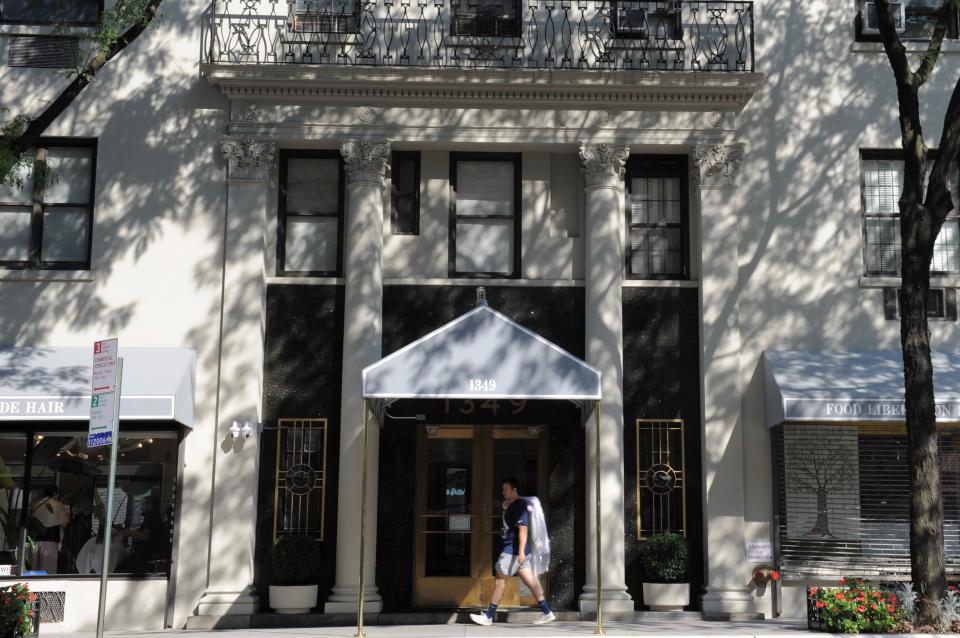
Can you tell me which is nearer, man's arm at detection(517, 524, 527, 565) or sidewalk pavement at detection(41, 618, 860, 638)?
sidewalk pavement at detection(41, 618, 860, 638)

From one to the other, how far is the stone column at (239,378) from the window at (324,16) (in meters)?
2.04

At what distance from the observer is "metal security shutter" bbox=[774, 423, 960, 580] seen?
54.4 ft

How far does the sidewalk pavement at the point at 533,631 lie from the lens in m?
14.0

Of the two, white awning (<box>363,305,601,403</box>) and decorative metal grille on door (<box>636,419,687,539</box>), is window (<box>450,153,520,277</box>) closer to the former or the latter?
white awning (<box>363,305,601,403</box>)

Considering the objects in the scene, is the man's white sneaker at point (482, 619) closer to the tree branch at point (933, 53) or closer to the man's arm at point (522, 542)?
the man's arm at point (522, 542)

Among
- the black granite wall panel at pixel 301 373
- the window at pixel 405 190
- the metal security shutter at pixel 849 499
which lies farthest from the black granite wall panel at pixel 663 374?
the black granite wall panel at pixel 301 373

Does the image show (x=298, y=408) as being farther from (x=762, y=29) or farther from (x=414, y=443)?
(x=762, y=29)

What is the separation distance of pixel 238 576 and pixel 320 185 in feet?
19.6

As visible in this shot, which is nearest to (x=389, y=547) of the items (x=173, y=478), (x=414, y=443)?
(x=414, y=443)

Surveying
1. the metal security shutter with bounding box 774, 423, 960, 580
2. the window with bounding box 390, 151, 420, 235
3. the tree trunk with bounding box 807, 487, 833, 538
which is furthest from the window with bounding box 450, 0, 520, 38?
the tree trunk with bounding box 807, 487, 833, 538

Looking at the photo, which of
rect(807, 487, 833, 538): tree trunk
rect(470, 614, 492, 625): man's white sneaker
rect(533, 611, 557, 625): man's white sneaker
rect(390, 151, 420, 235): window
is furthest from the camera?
rect(390, 151, 420, 235): window

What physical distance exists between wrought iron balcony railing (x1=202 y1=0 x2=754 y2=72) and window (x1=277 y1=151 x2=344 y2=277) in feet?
5.06

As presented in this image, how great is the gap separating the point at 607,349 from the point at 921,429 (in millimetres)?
4925

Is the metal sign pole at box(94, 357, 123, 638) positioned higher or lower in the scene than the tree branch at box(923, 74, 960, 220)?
lower
